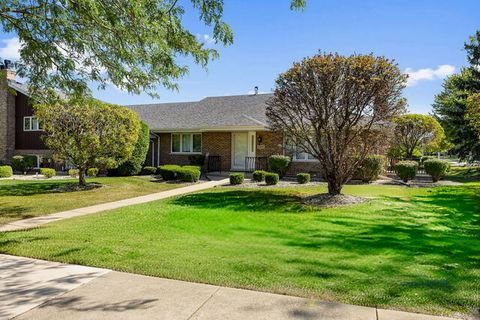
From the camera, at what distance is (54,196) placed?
1339 centimetres

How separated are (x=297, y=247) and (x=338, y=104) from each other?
6.62 meters

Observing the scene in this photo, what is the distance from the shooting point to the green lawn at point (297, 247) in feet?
14.1

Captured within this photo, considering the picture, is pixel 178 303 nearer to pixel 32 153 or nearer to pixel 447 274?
pixel 447 274

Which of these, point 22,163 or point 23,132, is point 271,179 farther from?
point 23,132

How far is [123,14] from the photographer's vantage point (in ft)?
24.1

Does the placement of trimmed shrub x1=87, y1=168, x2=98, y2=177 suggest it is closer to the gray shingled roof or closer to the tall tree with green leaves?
the gray shingled roof

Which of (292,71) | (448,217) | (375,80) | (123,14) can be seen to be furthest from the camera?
(292,71)

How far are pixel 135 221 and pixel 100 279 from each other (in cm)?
407

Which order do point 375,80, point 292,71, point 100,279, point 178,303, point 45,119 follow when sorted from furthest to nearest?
point 45,119
point 292,71
point 375,80
point 100,279
point 178,303

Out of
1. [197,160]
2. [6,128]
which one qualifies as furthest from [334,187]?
[6,128]

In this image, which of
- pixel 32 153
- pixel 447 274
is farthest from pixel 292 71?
pixel 32 153

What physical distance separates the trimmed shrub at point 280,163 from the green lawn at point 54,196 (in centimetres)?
551

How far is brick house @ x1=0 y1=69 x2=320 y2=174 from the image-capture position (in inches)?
858

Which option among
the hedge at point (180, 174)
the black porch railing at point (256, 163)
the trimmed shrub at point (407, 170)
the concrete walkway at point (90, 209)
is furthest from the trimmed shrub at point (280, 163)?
the trimmed shrub at point (407, 170)
